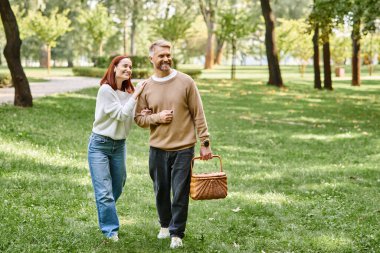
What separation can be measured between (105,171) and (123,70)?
3.37 feet

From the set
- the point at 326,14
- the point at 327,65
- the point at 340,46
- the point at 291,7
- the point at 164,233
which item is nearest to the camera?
the point at 164,233

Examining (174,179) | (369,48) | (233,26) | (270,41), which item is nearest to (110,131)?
(174,179)

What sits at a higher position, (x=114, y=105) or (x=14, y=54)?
(x=14, y=54)

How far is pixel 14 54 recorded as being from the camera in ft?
56.5

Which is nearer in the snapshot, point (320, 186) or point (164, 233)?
point (164, 233)

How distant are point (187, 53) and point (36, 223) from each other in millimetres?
89200

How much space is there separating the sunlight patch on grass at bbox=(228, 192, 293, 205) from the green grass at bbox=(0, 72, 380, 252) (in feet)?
0.05

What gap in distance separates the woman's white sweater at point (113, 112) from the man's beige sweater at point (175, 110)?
173 millimetres

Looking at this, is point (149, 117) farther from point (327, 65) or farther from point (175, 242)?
point (327, 65)

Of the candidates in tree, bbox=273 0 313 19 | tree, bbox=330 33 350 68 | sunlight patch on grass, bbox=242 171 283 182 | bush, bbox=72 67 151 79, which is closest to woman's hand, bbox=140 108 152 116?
sunlight patch on grass, bbox=242 171 283 182

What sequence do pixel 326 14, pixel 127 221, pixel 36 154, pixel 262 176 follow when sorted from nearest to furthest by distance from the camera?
pixel 127 221
pixel 262 176
pixel 36 154
pixel 326 14

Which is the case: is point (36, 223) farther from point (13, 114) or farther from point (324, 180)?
point (13, 114)

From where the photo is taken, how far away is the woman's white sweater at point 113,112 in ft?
18.9

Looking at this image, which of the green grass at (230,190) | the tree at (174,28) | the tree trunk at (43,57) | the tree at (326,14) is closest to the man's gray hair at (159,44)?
the green grass at (230,190)
